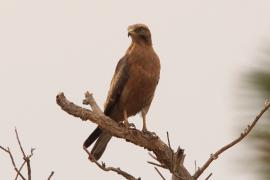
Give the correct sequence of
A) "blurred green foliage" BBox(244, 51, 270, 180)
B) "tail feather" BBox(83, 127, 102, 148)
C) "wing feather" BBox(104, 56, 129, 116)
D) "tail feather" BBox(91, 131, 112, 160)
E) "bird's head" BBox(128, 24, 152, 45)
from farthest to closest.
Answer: "bird's head" BBox(128, 24, 152, 45), "tail feather" BBox(91, 131, 112, 160), "wing feather" BBox(104, 56, 129, 116), "tail feather" BBox(83, 127, 102, 148), "blurred green foliage" BBox(244, 51, 270, 180)

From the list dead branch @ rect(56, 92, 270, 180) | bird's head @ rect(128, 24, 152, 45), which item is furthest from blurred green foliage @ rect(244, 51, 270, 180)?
bird's head @ rect(128, 24, 152, 45)

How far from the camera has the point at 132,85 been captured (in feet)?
22.9

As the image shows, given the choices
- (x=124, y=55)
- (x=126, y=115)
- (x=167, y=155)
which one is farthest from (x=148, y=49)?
(x=167, y=155)

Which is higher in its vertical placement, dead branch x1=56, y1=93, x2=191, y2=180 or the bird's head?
the bird's head

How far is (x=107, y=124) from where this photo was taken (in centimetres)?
564

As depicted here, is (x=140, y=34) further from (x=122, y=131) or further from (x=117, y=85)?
(x=122, y=131)

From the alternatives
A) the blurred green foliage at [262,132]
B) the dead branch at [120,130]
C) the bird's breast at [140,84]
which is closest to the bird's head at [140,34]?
the bird's breast at [140,84]

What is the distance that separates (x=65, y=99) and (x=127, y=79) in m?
1.81

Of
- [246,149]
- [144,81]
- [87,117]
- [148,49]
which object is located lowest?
[246,149]

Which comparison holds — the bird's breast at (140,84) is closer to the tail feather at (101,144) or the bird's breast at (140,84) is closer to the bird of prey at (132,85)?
the bird of prey at (132,85)

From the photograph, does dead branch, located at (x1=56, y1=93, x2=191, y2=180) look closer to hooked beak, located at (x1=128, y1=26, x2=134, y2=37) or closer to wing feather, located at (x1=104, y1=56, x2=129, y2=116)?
wing feather, located at (x1=104, y1=56, x2=129, y2=116)

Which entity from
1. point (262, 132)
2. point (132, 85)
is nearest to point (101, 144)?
point (132, 85)

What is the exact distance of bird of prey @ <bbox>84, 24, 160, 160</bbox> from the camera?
6.96m

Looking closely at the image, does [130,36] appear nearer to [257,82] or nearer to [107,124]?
[107,124]
